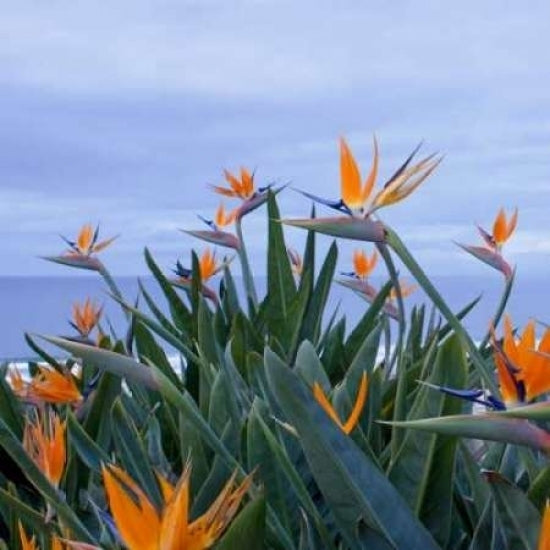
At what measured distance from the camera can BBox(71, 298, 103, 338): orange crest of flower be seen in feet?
4.50

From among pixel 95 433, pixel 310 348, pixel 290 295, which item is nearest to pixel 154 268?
pixel 290 295

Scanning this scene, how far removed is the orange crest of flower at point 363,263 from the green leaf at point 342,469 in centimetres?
84

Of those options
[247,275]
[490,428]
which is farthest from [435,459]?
[247,275]

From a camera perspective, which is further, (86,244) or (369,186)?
(86,244)

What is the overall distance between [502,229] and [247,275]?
1.52 ft

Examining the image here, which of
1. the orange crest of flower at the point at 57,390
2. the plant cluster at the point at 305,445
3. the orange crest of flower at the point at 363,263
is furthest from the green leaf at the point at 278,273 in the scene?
the orange crest of flower at the point at 57,390

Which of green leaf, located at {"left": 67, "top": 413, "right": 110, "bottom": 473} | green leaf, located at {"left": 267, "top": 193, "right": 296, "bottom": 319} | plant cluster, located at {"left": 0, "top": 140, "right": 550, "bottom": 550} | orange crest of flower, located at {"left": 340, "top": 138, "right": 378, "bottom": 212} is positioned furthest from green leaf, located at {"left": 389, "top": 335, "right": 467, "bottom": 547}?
green leaf, located at {"left": 267, "top": 193, "right": 296, "bottom": 319}

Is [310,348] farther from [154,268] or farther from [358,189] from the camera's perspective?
[154,268]

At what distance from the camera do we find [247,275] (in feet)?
4.51

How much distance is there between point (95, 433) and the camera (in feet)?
3.09

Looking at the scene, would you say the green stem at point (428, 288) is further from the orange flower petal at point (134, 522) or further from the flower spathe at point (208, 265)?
the flower spathe at point (208, 265)

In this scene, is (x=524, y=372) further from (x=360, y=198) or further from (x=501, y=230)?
(x=501, y=230)

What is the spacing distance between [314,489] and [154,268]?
2.10ft

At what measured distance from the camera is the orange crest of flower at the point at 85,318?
137 cm
